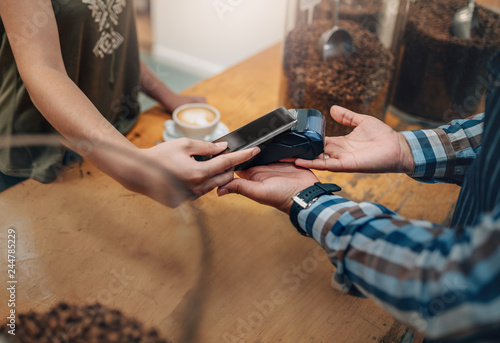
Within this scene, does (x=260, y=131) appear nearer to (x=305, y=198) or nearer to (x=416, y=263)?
(x=305, y=198)

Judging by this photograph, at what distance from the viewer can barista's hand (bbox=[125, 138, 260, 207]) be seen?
485 millimetres

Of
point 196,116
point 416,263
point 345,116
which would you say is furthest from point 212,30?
point 416,263

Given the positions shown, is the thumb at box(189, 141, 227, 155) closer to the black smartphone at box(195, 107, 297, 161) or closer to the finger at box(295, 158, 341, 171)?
the black smartphone at box(195, 107, 297, 161)

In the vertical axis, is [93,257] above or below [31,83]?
below

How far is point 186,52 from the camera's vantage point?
2.09m

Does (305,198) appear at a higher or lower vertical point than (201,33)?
higher

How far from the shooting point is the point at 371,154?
619 mm

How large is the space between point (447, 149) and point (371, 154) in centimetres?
11

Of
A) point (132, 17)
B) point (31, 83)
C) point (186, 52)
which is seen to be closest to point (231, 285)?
point (31, 83)

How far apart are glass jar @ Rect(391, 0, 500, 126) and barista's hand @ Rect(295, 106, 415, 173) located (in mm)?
248

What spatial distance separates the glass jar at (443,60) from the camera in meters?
0.77

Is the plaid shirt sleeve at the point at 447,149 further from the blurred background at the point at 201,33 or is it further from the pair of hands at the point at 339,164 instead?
the blurred background at the point at 201,33

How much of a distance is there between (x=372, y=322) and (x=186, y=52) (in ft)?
5.98

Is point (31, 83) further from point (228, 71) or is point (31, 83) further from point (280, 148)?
point (228, 71)
